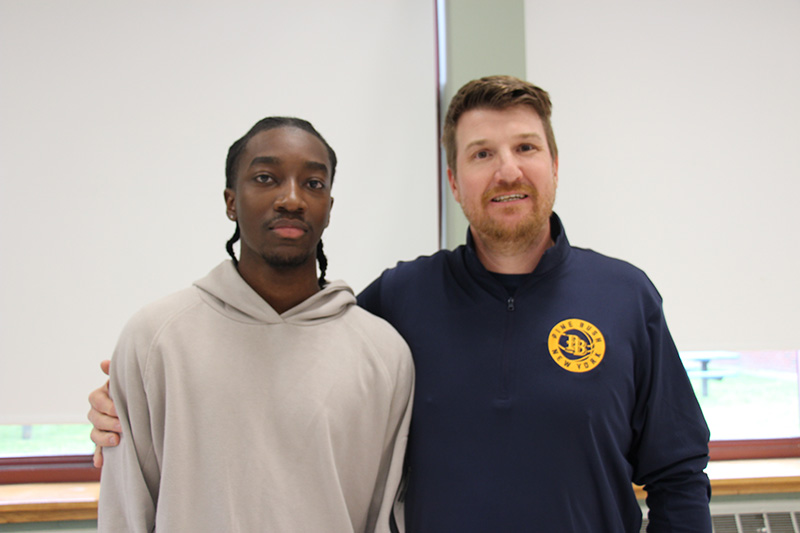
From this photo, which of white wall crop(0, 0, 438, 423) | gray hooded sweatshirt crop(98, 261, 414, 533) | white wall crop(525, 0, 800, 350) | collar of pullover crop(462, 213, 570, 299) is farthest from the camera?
white wall crop(525, 0, 800, 350)

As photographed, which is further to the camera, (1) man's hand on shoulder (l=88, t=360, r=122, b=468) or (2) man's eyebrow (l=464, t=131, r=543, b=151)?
(2) man's eyebrow (l=464, t=131, r=543, b=151)

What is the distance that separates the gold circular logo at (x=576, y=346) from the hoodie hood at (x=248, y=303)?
1.56 feet

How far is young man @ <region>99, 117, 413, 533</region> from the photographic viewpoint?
91 cm

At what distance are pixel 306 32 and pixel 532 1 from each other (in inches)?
35.7

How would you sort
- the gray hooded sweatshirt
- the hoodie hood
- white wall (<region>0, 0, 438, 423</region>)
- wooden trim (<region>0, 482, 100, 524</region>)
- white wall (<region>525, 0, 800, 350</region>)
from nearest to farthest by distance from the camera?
1. the gray hooded sweatshirt
2. the hoodie hood
3. wooden trim (<region>0, 482, 100, 524</region>)
4. white wall (<region>0, 0, 438, 423</region>)
5. white wall (<region>525, 0, 800, 350</region>)

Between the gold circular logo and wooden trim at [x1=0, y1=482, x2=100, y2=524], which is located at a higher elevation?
the gold circular logo

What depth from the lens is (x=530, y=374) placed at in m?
1.02

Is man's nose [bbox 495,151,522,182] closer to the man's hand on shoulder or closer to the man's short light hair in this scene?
the man's short light hair

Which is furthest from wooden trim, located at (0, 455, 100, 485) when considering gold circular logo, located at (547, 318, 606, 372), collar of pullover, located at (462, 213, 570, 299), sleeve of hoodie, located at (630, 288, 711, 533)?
sleeve of hoodie, located at (630, 288, 711, 533)

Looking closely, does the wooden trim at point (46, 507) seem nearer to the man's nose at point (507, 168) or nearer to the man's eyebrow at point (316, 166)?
the man's eyebrow at point (316, 166)

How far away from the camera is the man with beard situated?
0.99 metres

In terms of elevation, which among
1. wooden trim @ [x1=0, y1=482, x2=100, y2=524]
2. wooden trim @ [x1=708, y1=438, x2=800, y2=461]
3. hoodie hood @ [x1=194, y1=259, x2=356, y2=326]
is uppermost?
hoodie hood @ [x1=194, y1=259, x2=356, y2=326]

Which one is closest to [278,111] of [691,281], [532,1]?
[532,1]

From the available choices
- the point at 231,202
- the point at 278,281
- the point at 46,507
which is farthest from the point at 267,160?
the point at 46,507
